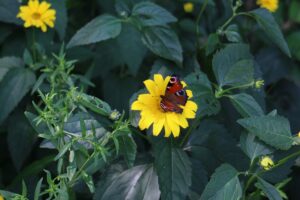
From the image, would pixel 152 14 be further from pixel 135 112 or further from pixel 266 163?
pixel 266 163

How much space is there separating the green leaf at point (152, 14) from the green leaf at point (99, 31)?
0.32ft

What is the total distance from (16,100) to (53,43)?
1.15 ft

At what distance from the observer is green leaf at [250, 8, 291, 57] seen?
1.77 meters

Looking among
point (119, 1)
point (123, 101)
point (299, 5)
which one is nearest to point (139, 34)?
point (119, 1)

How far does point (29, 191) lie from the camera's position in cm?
175

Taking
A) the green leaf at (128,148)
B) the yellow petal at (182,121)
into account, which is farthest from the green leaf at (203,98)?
the green leaf at (128,148)

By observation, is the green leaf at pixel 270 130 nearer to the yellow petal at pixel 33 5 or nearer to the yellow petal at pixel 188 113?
the yellow petal at pixel 188 113

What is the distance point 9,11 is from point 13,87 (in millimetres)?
360

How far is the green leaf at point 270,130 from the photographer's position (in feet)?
4.42

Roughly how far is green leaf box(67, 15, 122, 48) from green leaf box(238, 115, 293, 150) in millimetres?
638

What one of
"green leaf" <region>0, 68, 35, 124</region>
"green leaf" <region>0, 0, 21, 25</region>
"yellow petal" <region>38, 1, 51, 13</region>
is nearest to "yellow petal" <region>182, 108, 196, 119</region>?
"green leaf" <region>0, 68, 35, 124</region>

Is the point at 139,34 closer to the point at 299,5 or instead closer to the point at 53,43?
the point at 53,43

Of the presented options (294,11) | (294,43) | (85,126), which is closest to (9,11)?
(85,126)

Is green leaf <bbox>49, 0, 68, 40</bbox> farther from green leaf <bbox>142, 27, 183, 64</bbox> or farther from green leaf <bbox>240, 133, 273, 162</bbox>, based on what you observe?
green leaf <bbox>240, 133, 273, 162</bbox>
